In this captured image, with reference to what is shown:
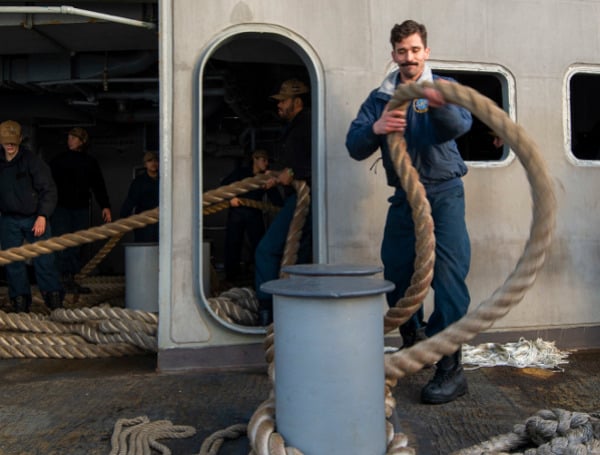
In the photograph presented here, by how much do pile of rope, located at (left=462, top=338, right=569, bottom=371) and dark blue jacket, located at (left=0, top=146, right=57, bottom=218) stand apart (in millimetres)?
3322

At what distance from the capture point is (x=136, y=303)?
3.76 metres

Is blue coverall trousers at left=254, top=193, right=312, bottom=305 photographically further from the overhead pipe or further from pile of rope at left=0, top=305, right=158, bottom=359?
the overhead pipe

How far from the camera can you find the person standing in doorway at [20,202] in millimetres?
4363

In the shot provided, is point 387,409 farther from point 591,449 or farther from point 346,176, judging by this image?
point 346,176

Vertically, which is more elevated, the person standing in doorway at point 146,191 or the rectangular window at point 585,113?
the rectangular window at point 585,113

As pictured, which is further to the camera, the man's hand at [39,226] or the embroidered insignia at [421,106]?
the man's hand at [39,226]

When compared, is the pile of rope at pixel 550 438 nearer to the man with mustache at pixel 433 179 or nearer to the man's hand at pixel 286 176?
the man with mustache at pixel 433 179

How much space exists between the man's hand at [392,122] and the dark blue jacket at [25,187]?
3205 millimetres

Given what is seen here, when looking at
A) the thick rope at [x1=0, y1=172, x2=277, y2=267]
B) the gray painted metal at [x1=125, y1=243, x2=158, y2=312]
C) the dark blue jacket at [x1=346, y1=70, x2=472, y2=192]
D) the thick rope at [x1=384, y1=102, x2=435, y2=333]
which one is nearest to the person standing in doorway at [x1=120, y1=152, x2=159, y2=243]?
the thick rope at [x1=0, y1=172, x2=277, y2=267]

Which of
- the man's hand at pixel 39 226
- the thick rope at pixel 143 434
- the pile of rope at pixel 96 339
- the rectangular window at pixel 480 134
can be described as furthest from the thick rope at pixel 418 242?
the man's hand at pixel 39 226

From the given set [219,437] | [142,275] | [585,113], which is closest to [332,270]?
[219,437]

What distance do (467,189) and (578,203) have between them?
71 centimetres

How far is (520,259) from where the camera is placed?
1.85m

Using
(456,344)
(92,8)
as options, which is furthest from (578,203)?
(92,8)
